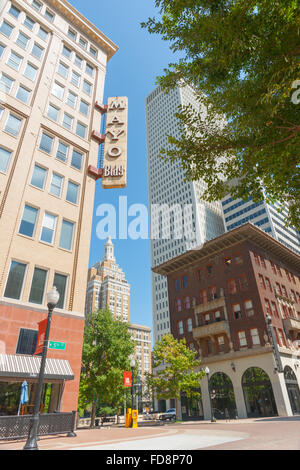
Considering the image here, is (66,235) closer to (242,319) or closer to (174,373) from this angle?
(174,373)

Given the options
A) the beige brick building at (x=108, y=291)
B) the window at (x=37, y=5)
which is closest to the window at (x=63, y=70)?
the window at (x=37, y=5)

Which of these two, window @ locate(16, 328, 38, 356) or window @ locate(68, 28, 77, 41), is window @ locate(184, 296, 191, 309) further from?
window @ locate(68, 28, 77, 41)

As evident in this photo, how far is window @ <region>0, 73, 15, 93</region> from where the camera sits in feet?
71.7

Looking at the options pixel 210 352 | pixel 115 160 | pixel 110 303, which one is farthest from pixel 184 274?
pixel 110 303

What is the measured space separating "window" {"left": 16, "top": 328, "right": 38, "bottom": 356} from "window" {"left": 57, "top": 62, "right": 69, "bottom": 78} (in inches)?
924

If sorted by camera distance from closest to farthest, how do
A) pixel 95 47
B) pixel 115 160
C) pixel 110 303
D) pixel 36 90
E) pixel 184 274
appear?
pixel 36 90
pixel 115 160
pixel 95 47
pixel 184 274
pixel 110 303

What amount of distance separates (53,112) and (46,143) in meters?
3.67

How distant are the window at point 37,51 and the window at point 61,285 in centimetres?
2022

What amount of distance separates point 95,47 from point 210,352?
41019 mm

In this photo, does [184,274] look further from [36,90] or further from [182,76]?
[182,76]

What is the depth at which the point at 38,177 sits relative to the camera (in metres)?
21.1

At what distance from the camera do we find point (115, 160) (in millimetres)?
25406

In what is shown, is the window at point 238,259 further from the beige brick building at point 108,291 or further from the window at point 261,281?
the beige brick building at point 108,291

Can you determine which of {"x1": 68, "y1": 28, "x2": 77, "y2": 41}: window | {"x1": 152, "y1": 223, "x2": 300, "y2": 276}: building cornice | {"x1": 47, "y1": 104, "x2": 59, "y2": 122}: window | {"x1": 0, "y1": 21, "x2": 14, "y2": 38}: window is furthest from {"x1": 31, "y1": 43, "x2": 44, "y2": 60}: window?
{"x1": 152, "y1": 223, "x2": 300, "y2": 276}: building cornice
